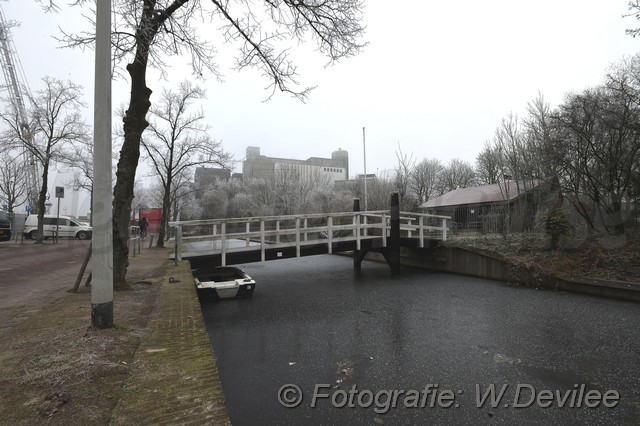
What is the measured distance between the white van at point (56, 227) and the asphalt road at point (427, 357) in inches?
828

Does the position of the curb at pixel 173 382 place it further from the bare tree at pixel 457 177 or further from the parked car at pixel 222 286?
the bare tree at pixel 457 177

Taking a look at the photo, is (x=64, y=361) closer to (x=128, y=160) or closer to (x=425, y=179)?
(x=128, y=160)

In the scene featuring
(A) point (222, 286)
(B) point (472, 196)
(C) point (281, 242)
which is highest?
(B) point (472, 196)

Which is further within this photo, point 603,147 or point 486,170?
point 486,170

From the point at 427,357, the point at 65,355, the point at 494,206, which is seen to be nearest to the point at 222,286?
the point at 427,357

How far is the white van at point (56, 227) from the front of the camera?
23.2 meters

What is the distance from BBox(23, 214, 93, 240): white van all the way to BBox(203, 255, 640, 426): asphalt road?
21025mm

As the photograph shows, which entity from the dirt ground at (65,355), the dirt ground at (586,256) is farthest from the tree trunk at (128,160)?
the dirt ground at (586,256)

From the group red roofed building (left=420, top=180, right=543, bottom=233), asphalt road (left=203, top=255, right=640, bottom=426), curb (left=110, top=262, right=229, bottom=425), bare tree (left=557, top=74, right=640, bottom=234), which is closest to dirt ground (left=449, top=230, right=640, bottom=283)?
asphalt road (left=203, top=255, right=640, bottom=426)

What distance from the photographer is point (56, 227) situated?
74.5 ft

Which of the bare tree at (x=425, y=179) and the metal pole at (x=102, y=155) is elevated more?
the bare tree at (x=425, y=179)

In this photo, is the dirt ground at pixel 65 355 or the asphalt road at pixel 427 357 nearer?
the dirt ground at pixel 65 355

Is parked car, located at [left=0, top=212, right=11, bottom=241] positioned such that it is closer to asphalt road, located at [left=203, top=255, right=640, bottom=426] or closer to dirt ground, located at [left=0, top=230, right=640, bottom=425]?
dirt ground, located at [left=0, top=230, right=640, bottom=425]

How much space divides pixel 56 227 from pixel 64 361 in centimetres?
2495
